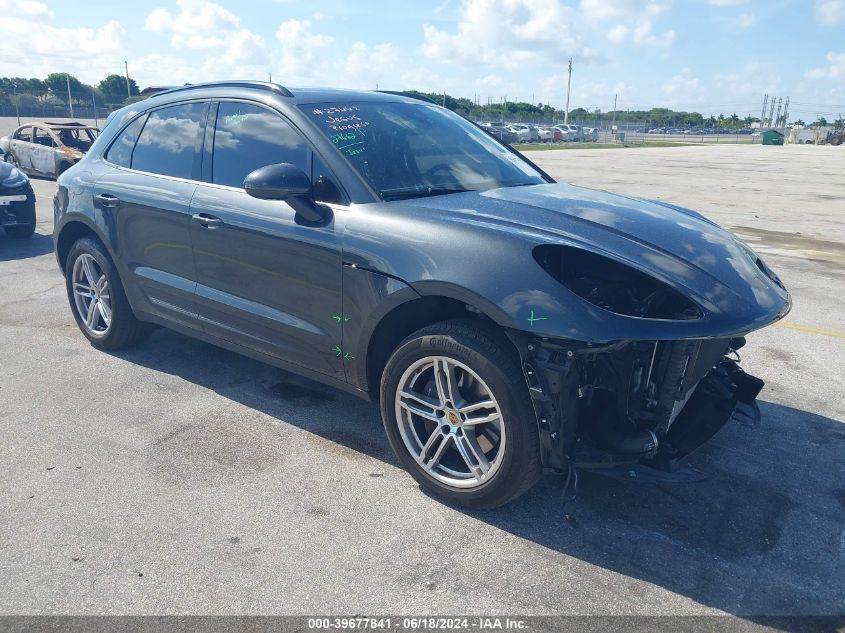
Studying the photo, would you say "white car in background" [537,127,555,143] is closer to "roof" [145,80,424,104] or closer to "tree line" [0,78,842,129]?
"tree line" [0,78,842,129]

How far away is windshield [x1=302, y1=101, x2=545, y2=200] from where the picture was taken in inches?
141

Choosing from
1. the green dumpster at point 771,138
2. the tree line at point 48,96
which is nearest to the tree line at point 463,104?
the tree line at point 48,96

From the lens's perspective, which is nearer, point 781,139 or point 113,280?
point 113,280

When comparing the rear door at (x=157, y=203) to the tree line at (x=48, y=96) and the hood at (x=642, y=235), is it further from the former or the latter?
the tree line at (x=48, y=96)

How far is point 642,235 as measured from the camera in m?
3.14

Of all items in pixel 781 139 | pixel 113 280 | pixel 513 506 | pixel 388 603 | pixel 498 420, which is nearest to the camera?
pixel 388 603

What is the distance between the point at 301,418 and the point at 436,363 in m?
1.36

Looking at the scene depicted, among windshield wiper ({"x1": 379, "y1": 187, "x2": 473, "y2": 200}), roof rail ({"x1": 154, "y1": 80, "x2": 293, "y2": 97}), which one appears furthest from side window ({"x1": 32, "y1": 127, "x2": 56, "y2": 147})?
windshield wiper ({"x1": 379, "y1": 187, "x2": 473, "y2": 200})

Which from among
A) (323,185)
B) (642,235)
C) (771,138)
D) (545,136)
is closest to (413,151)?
(323,185)

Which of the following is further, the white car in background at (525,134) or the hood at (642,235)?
the white car in background at (525,134)

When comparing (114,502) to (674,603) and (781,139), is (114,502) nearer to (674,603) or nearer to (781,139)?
(674,603)

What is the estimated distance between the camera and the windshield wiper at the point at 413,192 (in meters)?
3.47

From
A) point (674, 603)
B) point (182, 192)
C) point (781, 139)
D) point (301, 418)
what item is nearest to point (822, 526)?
point (674, 603)

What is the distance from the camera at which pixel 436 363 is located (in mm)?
3102
